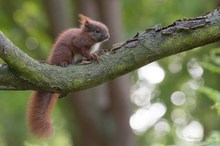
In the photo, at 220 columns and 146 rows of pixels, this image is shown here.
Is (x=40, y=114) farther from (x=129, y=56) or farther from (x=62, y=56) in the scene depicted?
(x=129, y=56)

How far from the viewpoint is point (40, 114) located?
2893 millimetres

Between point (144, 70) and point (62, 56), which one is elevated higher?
point (144, 70)

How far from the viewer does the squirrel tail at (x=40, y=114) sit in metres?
2.82

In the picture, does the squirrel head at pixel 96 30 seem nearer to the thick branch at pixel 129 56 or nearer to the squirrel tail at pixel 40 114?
the squirrel tail at pixel 40 114

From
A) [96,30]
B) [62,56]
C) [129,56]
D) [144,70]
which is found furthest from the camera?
[144,70]

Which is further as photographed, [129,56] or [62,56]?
[62,56]

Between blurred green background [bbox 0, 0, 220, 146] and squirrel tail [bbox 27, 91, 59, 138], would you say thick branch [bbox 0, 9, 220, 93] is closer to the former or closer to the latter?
squirrel tail [bbox 27, 91, 59, 138]

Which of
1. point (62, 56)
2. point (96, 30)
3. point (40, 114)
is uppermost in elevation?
point (96, 30)

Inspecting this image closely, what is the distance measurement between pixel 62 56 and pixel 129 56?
59cm

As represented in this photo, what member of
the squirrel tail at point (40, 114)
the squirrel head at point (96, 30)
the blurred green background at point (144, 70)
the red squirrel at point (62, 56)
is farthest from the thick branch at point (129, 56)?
the blurred green background at point (144, 70)

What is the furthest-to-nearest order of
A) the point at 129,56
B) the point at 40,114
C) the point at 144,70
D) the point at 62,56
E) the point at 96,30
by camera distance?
the point at 144,70, the point at 96,30, the point at 62,56, the point at 40,114, the point at 129,56

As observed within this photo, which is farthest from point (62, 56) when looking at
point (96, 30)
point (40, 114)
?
point (96, 30)

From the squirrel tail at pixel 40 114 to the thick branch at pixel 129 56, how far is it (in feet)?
1.21

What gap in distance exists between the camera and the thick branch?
97.6 inches
